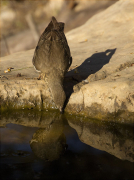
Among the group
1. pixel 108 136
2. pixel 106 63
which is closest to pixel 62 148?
pixel 108 136

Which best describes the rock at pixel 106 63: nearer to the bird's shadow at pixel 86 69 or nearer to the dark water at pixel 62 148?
the bird's shadow at pixel 86 69

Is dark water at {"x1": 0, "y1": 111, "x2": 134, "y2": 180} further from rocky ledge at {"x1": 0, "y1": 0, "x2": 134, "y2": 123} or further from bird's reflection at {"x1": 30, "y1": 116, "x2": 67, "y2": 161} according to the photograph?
rocky ledge at {"x1": 0, "y1": 0, "x2": 134, "y2": 123}

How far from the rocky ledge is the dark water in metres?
0.27

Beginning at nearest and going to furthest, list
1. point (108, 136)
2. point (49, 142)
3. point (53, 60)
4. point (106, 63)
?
1. point (49, 142)
2. point (108, 136)
3. point (53, 60)
4. point (106, 63)

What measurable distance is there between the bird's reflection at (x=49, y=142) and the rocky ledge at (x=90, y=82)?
31.0 inches

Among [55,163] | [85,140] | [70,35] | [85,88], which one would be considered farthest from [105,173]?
[70,35]

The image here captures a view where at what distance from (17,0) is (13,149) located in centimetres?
2256

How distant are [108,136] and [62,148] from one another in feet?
3.39

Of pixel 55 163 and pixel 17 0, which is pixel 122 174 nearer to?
pixel 55 163

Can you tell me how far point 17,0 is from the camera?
24.0 meters

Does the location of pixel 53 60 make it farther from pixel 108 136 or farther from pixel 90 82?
pixel 108 136

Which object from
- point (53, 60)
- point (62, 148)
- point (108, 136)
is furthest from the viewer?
point (53, 60)

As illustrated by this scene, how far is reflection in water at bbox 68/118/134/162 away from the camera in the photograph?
4.36 m

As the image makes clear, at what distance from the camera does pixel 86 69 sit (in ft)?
23.8
